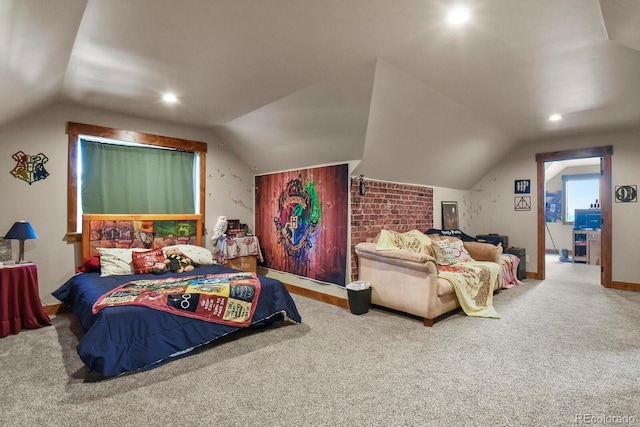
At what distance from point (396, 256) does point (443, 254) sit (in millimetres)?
1100

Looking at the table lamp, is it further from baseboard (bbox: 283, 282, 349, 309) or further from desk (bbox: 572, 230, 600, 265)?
desk (bbox: 572, 230, 600, 265)

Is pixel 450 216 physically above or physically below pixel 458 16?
below

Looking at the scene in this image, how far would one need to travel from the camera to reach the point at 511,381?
7.39 feet

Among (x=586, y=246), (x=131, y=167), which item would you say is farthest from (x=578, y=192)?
(x=131, y=167)

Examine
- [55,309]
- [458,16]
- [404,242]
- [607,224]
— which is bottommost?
[55,309]

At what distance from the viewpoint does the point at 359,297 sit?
3.72 metres

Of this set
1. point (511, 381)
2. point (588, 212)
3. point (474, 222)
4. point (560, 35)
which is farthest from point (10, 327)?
point (588, 212)

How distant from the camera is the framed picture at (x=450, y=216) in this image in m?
5.79

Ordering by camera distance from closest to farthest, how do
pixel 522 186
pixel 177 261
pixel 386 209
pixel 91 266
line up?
pixel 91 266
pixel 177 261
pixel 386 209
pixel 522 186

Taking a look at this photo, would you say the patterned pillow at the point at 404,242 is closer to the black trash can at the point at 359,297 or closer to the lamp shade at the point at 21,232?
Result: the black trash can at the point at 359,297

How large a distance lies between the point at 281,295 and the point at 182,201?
→ 2423 mm

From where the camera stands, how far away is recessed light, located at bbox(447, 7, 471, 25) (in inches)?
81.3

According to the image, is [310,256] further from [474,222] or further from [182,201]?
[474,222]

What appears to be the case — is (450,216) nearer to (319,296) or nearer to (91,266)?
(319,296)
